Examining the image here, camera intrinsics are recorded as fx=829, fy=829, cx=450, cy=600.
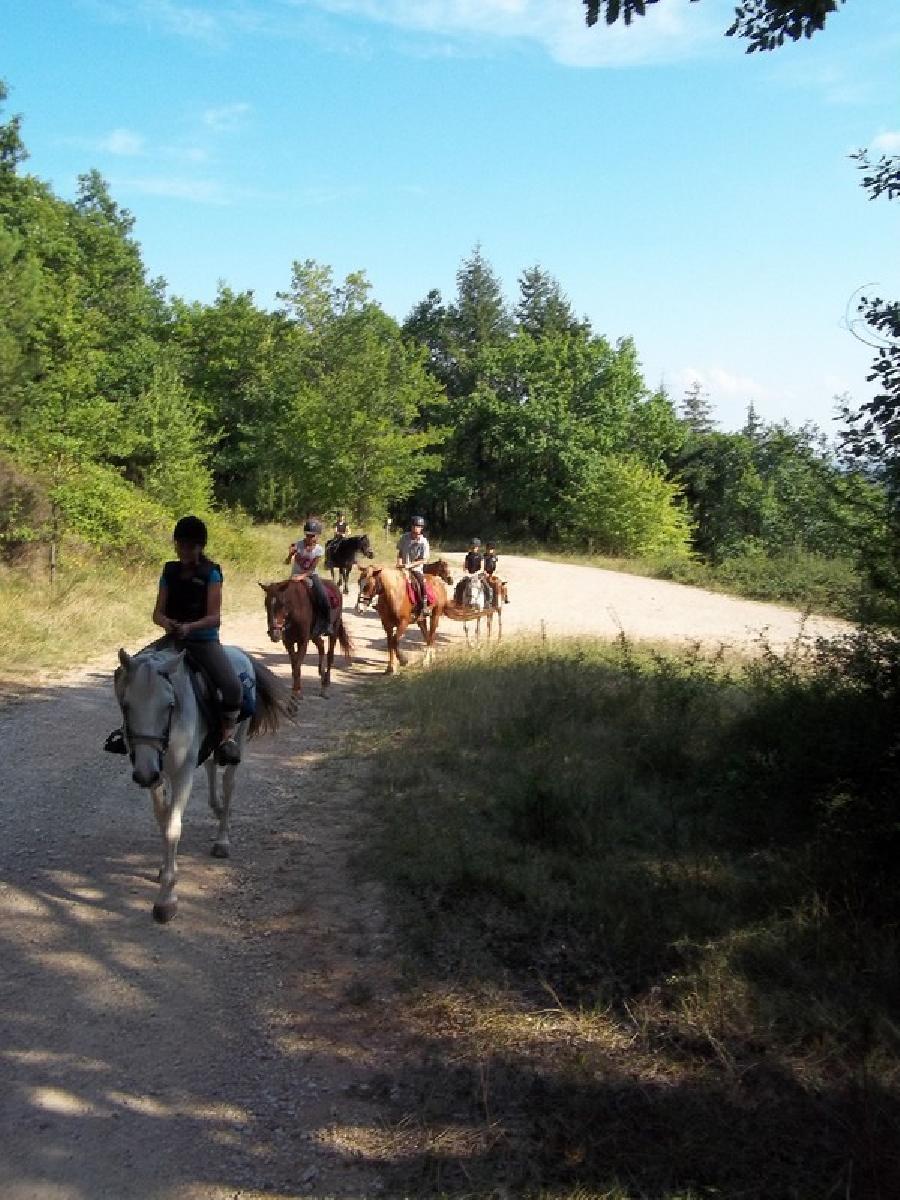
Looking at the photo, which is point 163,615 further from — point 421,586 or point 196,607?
point 421,586

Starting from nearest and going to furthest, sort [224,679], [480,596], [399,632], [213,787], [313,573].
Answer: [224,679] → [213,787] → [313,573] → [399,632] → [480,596]

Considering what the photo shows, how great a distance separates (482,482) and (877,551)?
2011 inches

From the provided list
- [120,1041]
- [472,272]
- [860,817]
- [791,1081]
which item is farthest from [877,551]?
[472,272]

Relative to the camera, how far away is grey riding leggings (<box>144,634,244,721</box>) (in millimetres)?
5898

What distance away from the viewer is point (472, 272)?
68.0 m

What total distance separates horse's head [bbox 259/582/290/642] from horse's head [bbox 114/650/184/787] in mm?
5975

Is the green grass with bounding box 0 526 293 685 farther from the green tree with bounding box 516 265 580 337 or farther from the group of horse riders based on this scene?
the green tree with bounding box 516 265 580 337

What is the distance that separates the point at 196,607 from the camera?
232 inches

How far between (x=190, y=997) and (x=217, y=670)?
85.9 inches

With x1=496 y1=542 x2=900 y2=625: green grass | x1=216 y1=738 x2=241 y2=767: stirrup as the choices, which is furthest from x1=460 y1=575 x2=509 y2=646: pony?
x1=216 y1=738 x2=241 y2=767: stirrup

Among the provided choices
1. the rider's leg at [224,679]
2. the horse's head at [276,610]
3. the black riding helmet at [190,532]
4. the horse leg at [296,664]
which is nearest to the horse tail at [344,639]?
the horse leg at [296,664]

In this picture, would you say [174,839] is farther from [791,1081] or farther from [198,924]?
[791,1081]

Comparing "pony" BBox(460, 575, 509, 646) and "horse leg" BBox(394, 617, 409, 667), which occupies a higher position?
"pony" BBox(460, 575, 509, 646)

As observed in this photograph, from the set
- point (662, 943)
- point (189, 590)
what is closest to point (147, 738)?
point (189, 590)
